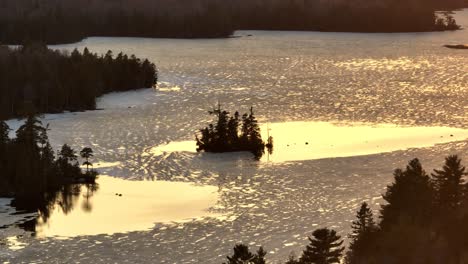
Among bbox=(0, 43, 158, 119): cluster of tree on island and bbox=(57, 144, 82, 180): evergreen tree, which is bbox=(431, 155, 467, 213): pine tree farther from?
bbox=(0, 43, 158, 119): cluster of tree on island

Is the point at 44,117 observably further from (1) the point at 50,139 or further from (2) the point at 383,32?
(2) the point at 383,32

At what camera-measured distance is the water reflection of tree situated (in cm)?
3471

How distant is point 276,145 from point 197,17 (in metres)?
91.6

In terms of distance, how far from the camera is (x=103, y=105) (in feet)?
214

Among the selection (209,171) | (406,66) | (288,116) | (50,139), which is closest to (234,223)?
(209,171)

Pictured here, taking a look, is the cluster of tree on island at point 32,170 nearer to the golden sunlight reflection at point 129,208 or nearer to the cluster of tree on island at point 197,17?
the golden sunlight reflection at point 129,208

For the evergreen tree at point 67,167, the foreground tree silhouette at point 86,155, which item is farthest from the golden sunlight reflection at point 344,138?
the evergreen tree at point 67,167

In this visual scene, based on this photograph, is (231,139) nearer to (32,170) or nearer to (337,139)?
(337,139)

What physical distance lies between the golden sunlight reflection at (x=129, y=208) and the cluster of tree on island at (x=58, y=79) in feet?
64.7

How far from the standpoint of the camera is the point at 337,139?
49656mm

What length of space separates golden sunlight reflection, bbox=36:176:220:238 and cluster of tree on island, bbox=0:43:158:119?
1972 centimetres

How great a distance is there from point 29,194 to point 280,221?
1201cm

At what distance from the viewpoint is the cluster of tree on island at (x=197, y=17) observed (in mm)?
125688

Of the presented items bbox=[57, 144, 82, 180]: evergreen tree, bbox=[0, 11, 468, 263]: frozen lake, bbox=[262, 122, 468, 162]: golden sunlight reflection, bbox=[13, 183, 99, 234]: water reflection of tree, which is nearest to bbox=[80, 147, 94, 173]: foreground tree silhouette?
bbox=[57, 144, 82, 180]: evergreen tree
